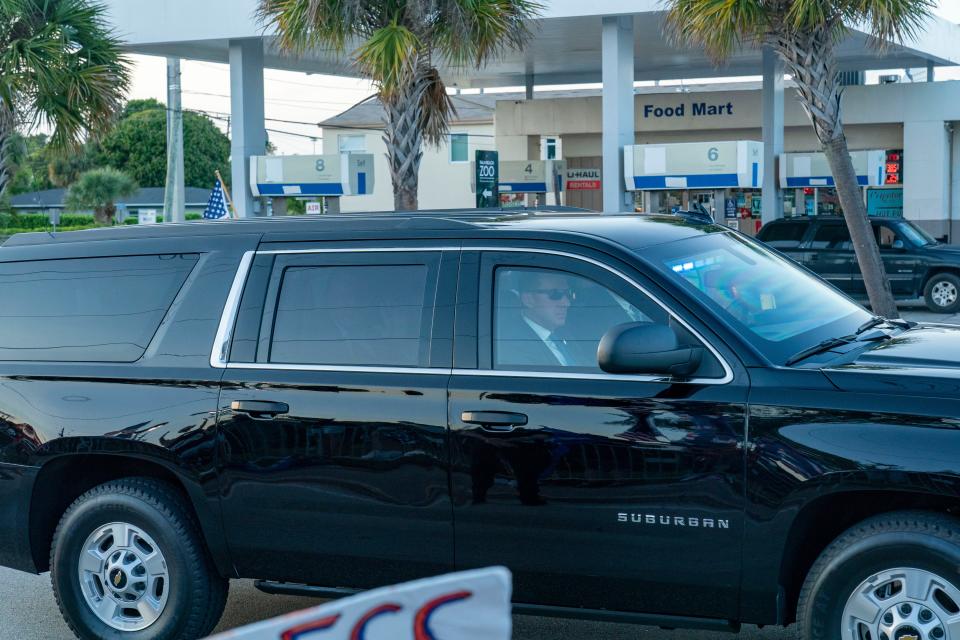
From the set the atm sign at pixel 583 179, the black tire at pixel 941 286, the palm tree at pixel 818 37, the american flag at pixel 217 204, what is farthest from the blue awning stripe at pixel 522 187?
the palm tree at pixel 818 37

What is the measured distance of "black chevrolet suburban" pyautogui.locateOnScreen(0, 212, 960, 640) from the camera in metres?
4.40

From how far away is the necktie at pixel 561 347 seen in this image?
4859 mm

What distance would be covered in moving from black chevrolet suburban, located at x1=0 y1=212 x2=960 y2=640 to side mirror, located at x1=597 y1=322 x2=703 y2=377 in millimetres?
11

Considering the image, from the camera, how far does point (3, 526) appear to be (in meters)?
5.73

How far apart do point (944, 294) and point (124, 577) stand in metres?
18.8

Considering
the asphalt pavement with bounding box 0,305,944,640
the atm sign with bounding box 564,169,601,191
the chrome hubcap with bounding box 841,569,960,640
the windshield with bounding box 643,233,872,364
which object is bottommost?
the asphalt pavement with bounding box 0,305,944,640

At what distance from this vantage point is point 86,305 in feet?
18.8

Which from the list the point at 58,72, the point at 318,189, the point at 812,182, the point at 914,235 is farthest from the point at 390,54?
the point at 812,182

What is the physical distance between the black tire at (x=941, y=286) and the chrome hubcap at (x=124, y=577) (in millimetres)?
18616

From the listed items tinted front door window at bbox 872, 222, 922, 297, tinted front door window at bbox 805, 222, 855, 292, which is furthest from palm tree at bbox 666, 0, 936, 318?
tinted front door window at bbox 872, 222, 922, 297

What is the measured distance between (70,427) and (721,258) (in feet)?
9.74

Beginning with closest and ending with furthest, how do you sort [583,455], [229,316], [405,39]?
[583,455], [229,316], [405,39]

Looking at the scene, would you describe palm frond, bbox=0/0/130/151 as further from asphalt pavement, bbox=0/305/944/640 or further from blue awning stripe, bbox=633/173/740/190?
asphalt pavement, bbox=0/305/944/640

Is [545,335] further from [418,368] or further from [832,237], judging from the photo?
[832,237]
